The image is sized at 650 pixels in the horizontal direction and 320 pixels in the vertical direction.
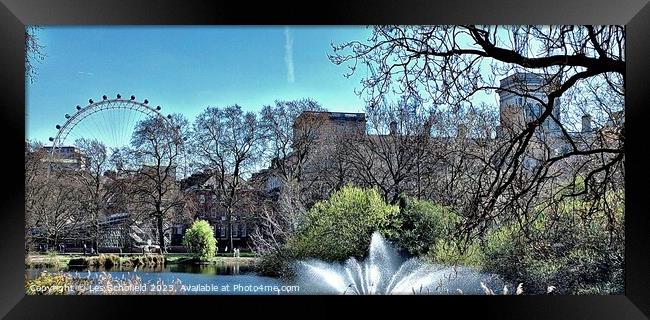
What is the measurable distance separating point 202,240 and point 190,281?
39 centimetres

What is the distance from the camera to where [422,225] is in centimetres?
608

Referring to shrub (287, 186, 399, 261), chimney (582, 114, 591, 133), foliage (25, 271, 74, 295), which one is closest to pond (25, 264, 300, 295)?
foliage (25, 271, 74, 295)

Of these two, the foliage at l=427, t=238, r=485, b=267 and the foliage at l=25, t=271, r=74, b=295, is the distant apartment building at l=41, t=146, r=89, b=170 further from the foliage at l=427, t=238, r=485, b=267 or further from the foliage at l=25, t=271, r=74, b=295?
the foliage at l=427, t=238, r=485, b=267

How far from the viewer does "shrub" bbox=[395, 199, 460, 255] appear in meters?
6.08

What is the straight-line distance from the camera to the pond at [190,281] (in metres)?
6.07

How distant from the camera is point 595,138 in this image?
19.1 feet

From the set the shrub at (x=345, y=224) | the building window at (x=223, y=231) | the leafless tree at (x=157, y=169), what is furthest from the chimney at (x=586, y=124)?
the leafless tree at (x=157, y=169)

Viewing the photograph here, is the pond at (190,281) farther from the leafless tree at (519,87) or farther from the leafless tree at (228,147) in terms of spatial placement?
the leafless tree at (519,87)

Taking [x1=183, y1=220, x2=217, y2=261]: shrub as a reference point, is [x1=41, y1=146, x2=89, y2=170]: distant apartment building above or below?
above

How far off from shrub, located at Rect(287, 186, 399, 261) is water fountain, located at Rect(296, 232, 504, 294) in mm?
79

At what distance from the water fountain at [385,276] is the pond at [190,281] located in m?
0.24

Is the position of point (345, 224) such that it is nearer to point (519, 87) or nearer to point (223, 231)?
point (223, 231)
